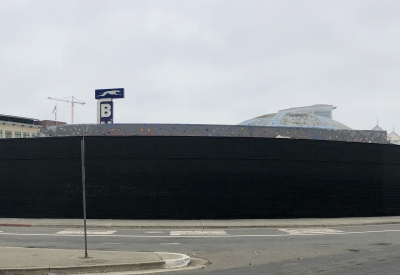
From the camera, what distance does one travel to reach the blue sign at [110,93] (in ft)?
88.4

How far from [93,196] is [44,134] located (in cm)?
422

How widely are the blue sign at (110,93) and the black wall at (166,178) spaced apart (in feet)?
14.0

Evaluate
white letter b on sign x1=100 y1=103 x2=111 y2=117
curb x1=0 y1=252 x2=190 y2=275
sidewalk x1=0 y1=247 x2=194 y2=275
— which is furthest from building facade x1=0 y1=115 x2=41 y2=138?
curb x1=0 y1=252 x2=190 y2=275

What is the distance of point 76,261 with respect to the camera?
437 inches

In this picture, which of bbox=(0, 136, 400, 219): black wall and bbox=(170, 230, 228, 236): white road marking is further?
bbox=(0, 136, 400, 219): black wall

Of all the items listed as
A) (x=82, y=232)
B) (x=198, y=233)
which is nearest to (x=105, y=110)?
(x=82, y=232)

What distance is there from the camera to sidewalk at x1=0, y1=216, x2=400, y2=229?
20828mm

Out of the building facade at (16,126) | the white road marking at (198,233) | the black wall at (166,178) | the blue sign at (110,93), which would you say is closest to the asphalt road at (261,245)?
the white road marking at (198,233)

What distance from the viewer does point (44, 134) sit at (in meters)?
24.5

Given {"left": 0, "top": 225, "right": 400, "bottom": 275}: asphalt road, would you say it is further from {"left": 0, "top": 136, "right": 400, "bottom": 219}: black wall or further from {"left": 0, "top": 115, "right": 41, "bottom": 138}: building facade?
{"left": 0, "top": 115, "right": 41, "bottom": 138}: building facade

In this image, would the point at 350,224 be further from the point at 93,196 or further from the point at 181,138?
the point at 93,196

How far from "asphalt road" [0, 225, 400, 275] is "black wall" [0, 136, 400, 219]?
10.5 feet

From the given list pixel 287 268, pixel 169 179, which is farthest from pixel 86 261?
pixel 169 179

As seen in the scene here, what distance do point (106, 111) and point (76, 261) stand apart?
16.8 m
